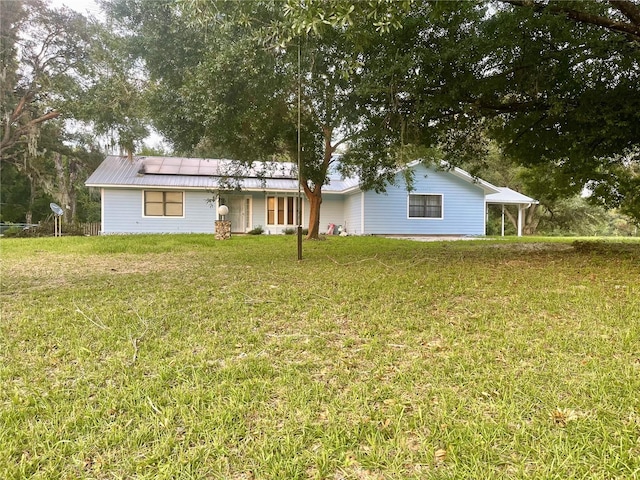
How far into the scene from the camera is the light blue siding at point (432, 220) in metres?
16.5

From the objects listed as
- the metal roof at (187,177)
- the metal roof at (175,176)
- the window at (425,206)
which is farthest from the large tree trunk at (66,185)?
the window at (425,206)

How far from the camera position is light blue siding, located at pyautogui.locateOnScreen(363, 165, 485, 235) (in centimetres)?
1650

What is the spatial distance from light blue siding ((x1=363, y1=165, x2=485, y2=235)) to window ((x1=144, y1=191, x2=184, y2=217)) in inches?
311

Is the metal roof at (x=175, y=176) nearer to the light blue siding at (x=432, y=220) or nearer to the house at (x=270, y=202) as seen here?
the house at (x=270, y=202)

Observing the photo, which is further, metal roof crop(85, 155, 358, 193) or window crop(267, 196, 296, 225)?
window crop(267, 196, 296, 225)

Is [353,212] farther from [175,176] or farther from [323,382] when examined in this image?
[323,382]

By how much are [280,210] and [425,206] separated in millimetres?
6421

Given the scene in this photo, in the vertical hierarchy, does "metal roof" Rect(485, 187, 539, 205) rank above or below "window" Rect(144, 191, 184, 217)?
above

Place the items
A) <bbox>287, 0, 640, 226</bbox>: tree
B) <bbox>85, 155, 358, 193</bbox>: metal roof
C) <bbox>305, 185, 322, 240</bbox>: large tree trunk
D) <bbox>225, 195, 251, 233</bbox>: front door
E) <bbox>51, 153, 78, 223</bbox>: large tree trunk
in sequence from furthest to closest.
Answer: <bbox>51, 153, 78, 223</bbox>: large tree trunk, <bbox>225, 195, 251, 233</bbox>: front door, <bbox>85, 155, 358, 193</bbox>: metal roof, <bbox>305, 185, 322, 240</bbox>: large tree trunk, <bbox>287, 0, 640, 226</bbox>: tree

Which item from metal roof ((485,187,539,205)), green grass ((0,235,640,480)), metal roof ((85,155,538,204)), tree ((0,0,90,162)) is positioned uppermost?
tree ((0,0,90,162))

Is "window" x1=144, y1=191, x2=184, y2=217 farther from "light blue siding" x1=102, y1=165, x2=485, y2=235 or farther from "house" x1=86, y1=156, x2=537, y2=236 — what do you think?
"light blue siding" x1=102, y1=165, x2=485, y2=235

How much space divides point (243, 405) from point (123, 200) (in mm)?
15974

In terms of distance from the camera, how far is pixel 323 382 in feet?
6.66

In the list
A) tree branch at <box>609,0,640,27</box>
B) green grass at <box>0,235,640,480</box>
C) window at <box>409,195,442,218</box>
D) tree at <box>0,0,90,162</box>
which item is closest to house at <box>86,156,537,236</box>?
window at <box>409,195,442,218</box>
